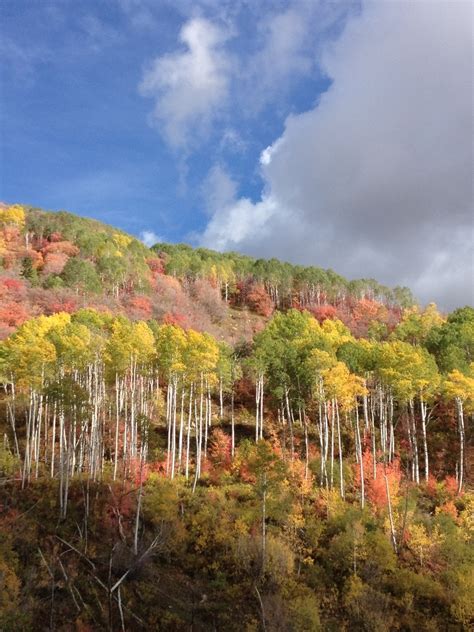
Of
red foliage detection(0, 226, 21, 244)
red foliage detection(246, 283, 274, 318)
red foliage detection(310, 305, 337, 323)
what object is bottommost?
red foliage detection(310, 305, 337, 323)

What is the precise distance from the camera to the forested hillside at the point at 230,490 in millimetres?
25156

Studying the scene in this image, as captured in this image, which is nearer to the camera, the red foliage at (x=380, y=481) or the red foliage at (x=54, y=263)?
the red foliage at (x=380, y=481)

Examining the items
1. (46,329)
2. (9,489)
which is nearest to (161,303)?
(46,329)

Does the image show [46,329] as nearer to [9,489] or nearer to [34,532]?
[9,489]

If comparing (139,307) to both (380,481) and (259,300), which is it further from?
(380,481)

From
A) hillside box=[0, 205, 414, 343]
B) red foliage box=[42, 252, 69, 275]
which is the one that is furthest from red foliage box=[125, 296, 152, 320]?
red foliage box=[42, 252, 69, 275]

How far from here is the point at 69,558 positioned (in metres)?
28.1

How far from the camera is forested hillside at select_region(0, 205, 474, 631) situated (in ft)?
82.5

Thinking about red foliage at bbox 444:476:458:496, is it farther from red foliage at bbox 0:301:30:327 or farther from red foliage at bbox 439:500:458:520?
red foliage at bbox 0:301:30:327

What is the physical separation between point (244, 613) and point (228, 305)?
85.4 meters

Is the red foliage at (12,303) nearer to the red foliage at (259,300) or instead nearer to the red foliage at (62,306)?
the red foliage at (62,306)

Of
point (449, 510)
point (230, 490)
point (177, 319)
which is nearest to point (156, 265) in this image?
point (177, 319)

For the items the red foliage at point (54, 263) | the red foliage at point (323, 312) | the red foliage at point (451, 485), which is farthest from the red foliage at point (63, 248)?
the red foliage at point (451, 485)

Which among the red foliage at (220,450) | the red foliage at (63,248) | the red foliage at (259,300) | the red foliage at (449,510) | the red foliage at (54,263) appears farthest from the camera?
the red foliage at (259,300)
